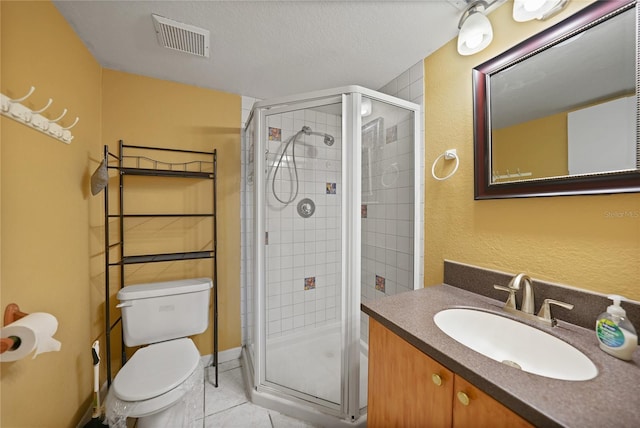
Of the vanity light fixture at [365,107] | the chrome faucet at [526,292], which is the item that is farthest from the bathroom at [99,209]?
the vanity light fixture at [365,107]

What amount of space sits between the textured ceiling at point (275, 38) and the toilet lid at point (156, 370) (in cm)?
184

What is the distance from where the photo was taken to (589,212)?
0.86 metres

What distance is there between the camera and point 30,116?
94cm

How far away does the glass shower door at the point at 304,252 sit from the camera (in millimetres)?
1501

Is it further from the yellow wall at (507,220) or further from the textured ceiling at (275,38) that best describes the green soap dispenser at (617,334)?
the textured ceiling at (275,38)

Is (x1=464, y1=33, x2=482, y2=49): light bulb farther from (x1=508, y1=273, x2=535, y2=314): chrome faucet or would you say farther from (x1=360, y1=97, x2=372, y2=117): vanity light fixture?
(x1=508, y1=273, x2=535, y2=314): chrome faucet

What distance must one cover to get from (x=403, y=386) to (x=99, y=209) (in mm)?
2042

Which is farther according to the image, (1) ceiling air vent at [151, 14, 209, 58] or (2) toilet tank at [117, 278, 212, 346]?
(2) toilet tank at [117, 278, 212, 346]

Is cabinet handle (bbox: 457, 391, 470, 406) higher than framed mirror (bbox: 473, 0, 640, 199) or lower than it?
lower

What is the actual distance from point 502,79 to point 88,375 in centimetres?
285

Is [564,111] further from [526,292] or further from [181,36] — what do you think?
[181,36]

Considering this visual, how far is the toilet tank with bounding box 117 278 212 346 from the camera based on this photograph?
153cm

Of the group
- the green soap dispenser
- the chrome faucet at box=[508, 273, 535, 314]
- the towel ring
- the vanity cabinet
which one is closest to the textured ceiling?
the towel ring

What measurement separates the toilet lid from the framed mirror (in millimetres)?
1827
